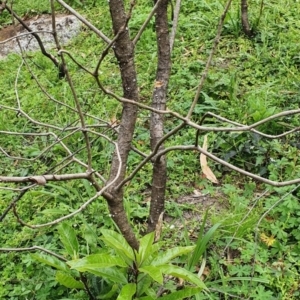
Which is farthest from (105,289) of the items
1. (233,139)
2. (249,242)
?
(233,139)

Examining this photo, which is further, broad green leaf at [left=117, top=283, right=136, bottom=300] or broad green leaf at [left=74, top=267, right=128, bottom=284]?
broad green leaf at [left=74, top=267, right=128, bottom=284]

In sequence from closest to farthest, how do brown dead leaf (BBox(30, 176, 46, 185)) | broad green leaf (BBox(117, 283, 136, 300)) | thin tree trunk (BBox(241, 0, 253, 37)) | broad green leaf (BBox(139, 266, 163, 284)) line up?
1. brown dead leaf (BBox(30, 176, 46, 185))
2. broad green leaf (BBox(139, 266, 163, 284))
3. broad green leaf (BBox(117, 283, 136, 300))
4. thin tree trunk (BBox(241, 0, 253, 37))

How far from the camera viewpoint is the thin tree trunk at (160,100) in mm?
2537

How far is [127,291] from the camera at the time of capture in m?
2.19

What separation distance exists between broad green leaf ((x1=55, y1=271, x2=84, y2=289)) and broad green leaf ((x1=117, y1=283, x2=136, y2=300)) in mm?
363

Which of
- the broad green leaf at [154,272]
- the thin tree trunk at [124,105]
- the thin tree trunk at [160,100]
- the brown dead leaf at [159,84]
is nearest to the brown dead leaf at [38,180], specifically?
the thin tree trunk at [124,105]

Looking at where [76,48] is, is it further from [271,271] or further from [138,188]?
[271,271]

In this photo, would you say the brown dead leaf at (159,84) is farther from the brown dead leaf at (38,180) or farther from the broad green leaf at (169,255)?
the brown dead leaf at (38,180)

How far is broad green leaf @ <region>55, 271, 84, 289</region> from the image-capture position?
8.04 feet

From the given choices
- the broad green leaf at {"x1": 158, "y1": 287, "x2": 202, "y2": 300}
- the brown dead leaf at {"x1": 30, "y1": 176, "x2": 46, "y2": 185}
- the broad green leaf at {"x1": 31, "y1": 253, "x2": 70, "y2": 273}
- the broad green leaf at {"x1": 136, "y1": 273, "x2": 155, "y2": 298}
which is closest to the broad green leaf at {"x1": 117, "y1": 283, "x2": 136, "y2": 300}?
the broad green leaf at {"x1": 136, "y1": 273, "x2": 155, "y2": 298}

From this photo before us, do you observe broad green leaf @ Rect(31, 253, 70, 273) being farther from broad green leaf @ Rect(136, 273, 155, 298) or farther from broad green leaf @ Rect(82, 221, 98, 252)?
broad green leaf @ Rect(136, 273, 155, 298)

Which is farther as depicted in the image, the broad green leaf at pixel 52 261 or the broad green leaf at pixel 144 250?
the broad green leaf at pixel 52 261

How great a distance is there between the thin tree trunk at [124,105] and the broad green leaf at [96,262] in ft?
0.55

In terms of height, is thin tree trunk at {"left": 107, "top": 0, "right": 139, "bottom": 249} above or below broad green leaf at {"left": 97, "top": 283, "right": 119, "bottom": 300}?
above
